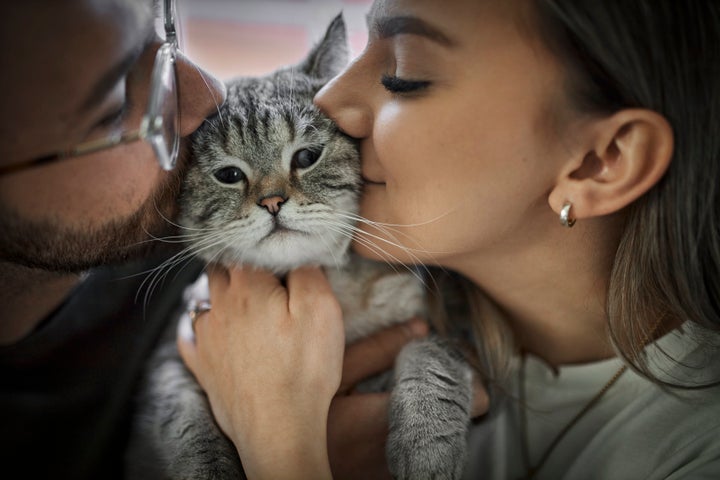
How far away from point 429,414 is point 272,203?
575mm

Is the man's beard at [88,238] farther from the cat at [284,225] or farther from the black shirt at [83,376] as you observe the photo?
the black shirt at [83,376]

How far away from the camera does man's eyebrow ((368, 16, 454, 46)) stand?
965 mm

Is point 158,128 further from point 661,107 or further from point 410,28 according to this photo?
point 661,107

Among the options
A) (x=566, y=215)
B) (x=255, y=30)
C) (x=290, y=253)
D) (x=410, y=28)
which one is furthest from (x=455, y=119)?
(x=255, y=30)

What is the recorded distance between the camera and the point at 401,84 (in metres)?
1.04

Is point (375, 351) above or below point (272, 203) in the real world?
Answer: below

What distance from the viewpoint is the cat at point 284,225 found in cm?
117

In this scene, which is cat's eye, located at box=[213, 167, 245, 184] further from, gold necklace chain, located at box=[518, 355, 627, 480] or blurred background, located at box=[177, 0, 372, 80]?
gold necklace chain, located at box=[518, 355, 627, 480]

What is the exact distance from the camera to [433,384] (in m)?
1.24

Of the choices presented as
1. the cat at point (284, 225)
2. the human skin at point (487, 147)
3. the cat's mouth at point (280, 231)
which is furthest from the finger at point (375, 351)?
the cat's mouth at point (280, 231)

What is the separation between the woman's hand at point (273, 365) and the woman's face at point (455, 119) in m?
0.28

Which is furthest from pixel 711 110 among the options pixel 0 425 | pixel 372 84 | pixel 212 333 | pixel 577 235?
pixel 0 425

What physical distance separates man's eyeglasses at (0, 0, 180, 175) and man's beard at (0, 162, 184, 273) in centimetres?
14

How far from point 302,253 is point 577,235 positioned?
630 mm
